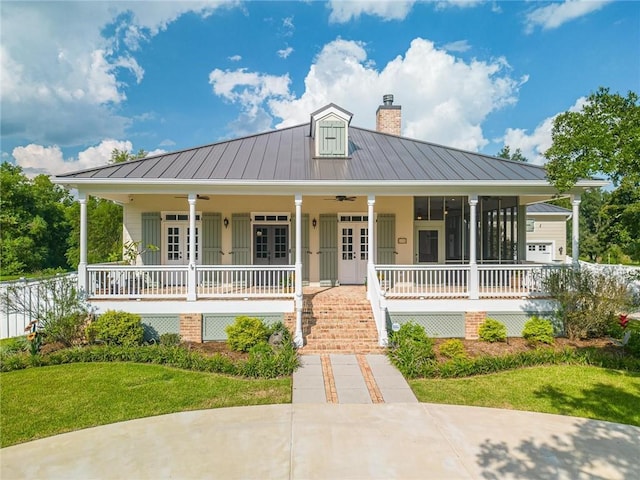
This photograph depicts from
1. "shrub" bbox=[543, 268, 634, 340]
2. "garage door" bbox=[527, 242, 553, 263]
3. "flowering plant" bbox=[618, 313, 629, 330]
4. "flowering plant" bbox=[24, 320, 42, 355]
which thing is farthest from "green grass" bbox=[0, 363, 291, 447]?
"garage door" bbox=[527, 242, 553, 263]

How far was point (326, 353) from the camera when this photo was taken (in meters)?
8.78

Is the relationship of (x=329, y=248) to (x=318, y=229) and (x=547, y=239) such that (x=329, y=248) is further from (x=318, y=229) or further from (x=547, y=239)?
(x=547, y=239)

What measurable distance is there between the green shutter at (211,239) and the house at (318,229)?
0.11 ft

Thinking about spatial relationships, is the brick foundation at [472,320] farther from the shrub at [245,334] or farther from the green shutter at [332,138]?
the green shutter at [332,138]

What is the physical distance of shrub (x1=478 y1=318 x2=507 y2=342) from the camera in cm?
952

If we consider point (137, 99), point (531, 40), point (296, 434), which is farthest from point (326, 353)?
point (137, 99)

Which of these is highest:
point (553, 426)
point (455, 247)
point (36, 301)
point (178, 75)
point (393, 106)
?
point (178, 75)

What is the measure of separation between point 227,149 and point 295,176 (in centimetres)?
363

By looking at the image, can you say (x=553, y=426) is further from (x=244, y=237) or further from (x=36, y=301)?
(x=36, y=301)

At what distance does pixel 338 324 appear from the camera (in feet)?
31.9

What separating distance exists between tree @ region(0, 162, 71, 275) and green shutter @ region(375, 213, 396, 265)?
31.9m

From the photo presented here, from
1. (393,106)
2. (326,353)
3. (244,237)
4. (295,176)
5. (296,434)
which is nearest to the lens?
(296,434)

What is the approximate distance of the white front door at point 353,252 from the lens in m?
12.9

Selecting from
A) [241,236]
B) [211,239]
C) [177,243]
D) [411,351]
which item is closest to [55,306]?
[177,243]
